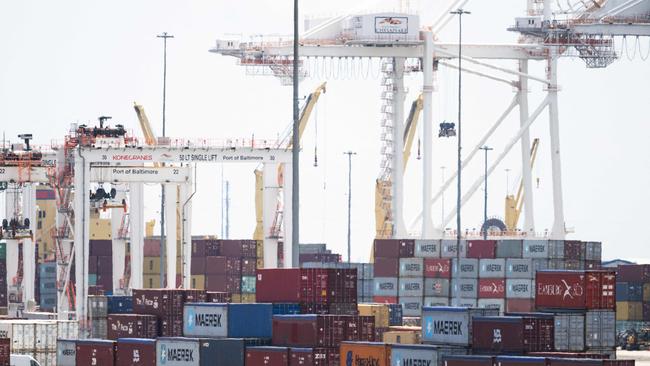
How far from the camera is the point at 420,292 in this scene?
347 ft

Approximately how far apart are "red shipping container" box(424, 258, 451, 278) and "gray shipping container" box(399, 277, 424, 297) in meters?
0.56

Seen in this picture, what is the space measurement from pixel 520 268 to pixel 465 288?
307cm

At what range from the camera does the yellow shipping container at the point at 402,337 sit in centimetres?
8044

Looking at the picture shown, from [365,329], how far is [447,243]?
39006mm

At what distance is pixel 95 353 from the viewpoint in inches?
2975

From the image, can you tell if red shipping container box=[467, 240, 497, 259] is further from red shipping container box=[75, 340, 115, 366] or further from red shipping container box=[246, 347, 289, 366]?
red shipping container box=[246, 347, 289, 366]

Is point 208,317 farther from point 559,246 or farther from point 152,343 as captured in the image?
point 559,246

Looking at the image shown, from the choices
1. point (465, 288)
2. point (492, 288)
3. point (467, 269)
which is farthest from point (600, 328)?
point (467, 269)

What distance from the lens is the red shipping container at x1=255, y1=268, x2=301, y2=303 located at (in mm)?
72500

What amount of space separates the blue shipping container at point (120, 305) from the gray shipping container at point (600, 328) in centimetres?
2509

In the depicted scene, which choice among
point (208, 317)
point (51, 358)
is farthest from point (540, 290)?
point (51, 358)

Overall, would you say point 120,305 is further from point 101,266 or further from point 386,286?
point 101,266

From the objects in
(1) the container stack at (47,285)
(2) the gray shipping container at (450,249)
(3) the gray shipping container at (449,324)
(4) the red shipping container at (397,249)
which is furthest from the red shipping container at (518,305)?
(1) the container stack at (47,285)

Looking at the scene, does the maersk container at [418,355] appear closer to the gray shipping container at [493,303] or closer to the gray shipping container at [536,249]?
the gray shipping container at [493,303]
